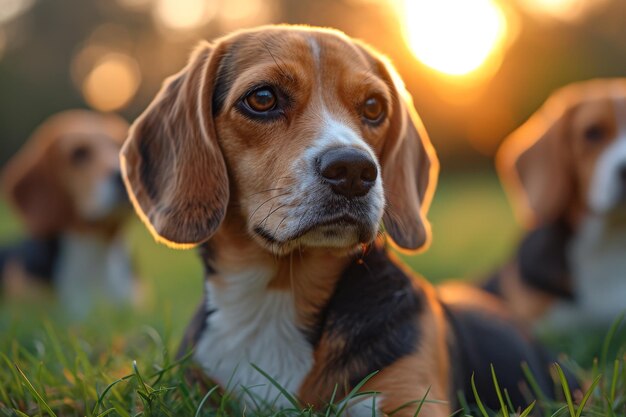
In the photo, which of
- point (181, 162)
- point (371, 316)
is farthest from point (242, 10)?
point (371, 316)

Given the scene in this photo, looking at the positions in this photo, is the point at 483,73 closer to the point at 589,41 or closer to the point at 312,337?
the point at 589,41

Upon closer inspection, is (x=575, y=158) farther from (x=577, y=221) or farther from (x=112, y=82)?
(x=112, y=82)

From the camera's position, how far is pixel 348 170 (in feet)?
9.25

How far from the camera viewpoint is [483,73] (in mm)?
21266

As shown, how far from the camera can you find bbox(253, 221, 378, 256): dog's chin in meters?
2.93

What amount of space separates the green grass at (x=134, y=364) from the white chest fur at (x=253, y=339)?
0.31ft

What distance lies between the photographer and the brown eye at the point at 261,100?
3188 millimetres

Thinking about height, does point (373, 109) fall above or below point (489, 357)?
above

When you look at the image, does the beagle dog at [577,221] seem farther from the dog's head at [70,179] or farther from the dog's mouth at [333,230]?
the dog's head at [70,179]

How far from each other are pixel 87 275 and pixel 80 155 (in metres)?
1.14

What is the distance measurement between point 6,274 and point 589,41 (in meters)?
23.7

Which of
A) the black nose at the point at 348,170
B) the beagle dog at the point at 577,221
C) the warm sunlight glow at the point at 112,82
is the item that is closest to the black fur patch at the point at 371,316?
the black nose at the point at 348,170

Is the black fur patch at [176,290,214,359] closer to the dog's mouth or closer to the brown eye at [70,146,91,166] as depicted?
the dog's mouth

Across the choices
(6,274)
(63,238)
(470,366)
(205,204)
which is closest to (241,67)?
(205,204)
